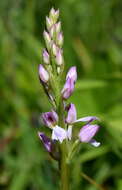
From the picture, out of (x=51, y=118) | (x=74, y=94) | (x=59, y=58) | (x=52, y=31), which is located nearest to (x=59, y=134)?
(x=51, y=118)

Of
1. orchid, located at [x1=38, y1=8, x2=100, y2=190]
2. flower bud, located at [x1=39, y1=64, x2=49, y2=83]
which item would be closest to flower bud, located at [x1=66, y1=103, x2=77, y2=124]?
orchid, located at [x1=38, y1=8, x2=100, y2=190]

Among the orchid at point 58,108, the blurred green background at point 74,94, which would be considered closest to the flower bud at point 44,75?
the orchid at point 58,108

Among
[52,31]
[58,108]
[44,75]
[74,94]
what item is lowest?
[74,94]

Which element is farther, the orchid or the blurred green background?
the blurred green background

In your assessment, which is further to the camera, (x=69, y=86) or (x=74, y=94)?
(x=74, y=94)

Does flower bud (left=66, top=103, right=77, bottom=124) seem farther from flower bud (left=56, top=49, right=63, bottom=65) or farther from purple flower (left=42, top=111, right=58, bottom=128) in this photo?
flower bud (left=56, top=49, right=63, bottom=65)

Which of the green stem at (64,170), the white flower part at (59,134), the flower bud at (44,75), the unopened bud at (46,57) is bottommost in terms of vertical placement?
the green stem at (64,170)

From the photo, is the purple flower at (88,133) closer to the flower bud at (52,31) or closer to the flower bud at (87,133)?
the flower bud at (87,133)

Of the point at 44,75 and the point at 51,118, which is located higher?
the point at 44,75

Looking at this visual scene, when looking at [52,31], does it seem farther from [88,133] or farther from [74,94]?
[74,94]
